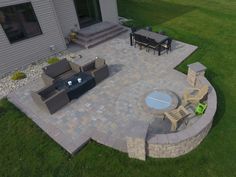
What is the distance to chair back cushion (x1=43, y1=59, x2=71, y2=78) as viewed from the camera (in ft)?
36.9

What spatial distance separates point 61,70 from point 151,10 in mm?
15560

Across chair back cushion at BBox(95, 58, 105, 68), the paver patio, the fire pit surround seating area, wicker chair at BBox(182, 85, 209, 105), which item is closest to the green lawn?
the paver patio

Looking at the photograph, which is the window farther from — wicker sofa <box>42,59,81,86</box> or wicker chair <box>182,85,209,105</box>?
wicker chair <box>182,85,209,105</box>

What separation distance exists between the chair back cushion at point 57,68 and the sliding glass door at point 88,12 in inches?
247

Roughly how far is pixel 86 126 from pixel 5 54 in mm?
7934

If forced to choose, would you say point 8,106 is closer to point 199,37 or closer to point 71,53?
point 71,53

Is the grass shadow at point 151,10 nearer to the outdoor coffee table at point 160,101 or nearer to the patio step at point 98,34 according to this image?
the patio step at point 98,34

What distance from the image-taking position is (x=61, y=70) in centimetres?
1175

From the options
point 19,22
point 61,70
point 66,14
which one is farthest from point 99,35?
point 19,22

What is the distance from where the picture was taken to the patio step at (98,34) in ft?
50.2

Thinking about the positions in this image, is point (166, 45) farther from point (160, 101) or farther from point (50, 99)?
point (50, 99)

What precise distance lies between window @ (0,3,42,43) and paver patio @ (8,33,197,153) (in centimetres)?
355

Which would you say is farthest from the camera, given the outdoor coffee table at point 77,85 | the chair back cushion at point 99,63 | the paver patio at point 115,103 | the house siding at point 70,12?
the house siding at point 70,12

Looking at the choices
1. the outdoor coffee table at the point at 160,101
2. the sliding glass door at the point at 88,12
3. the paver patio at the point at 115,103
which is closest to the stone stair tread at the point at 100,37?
the paver patio at the point at 115,103
